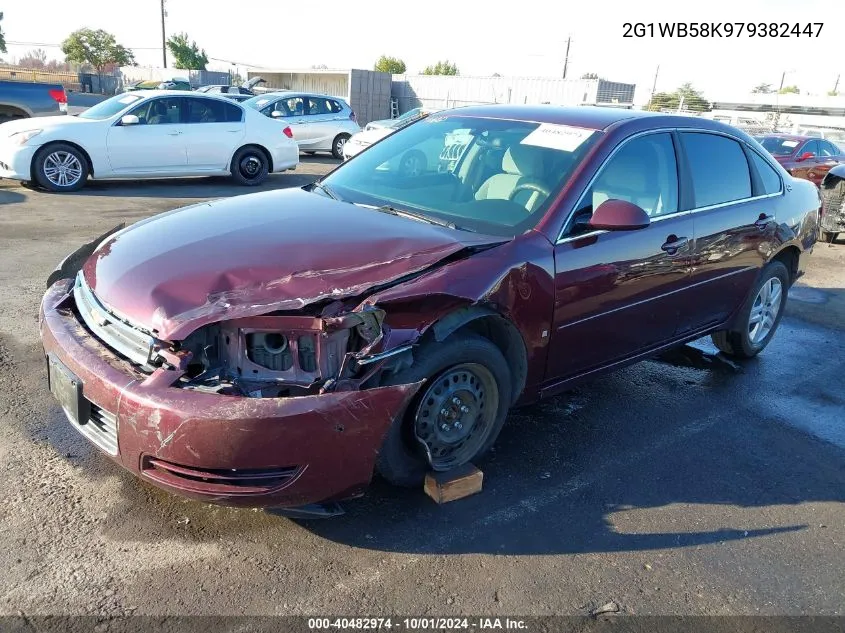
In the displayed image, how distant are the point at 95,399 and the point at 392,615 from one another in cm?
140

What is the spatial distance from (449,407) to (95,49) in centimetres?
7965

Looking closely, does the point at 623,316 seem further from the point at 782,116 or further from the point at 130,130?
the point at 782,116

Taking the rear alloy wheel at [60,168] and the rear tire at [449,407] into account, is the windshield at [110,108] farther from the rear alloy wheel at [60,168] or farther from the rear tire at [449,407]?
the rear tire at [449,407]

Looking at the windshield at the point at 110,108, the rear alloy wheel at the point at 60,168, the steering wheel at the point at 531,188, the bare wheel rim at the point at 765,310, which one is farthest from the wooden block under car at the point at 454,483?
the windshield at the point at 110,108

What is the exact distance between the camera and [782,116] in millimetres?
28031

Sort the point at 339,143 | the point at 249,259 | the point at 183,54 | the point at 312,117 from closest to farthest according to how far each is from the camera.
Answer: the point at 249,259
the point at 312,117
the point at 339,143
the point at 183,54

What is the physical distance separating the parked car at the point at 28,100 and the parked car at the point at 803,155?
13387mm

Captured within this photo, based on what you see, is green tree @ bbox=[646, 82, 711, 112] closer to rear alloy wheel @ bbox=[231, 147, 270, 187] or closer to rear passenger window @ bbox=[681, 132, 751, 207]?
rear alloy wheel @ bbox=[231, 147, 270, 187]

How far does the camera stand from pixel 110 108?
10812 millimetres

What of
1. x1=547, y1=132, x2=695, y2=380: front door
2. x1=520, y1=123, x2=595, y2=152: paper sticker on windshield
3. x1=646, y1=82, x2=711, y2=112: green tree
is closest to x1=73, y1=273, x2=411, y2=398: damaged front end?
x1=547, y1=132, x2=695, y2=380: front door

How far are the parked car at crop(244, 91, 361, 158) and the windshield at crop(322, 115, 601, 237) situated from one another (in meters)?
12.8

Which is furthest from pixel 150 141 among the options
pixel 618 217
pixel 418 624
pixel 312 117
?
pixel 418 624

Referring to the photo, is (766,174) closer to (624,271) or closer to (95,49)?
(624,271)

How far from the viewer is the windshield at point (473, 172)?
3604 mm
